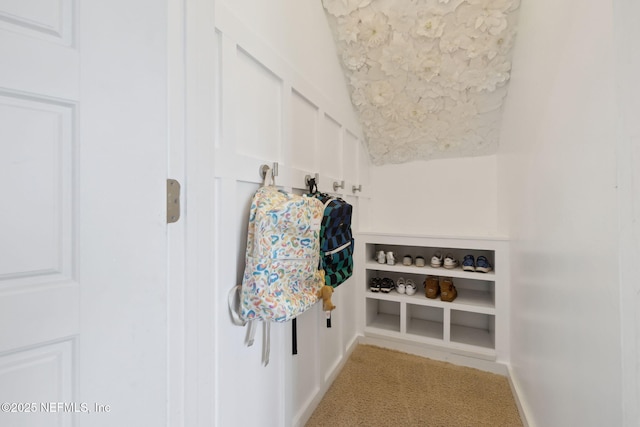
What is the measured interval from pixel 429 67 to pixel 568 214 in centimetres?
109

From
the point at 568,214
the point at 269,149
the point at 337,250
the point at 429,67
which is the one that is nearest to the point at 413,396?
the point at 337,250

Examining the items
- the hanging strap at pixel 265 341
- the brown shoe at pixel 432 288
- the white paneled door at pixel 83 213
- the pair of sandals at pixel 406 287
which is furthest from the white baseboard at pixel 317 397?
→ the white paneled door at pixel 83 213

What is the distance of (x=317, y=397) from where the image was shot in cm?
127

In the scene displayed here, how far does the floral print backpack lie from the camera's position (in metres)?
0.73

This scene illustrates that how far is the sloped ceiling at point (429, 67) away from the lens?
1.27m

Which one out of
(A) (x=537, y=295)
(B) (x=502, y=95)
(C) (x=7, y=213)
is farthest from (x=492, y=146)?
(C) (x=7, y=213)

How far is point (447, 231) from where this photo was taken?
1.91m

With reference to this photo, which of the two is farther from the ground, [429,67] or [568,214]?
[429,67]

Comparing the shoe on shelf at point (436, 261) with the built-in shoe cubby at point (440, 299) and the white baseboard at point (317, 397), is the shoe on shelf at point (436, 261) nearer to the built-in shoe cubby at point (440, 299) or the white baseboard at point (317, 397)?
the built-in shoe cubby at point (440, 299)

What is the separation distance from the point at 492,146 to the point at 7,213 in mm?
2204

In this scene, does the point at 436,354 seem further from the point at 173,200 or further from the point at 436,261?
the point at 173,200

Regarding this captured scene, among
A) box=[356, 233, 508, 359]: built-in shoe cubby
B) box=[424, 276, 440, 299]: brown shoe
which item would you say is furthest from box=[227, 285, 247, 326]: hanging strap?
box=[424, 276, 440, 299]: brown shoe

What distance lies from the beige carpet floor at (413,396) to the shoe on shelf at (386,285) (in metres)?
0.45

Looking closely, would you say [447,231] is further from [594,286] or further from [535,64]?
[594,286]
